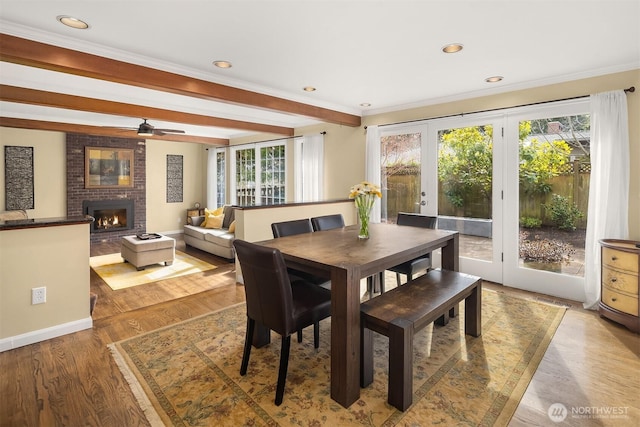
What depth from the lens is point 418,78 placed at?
12.1 ft

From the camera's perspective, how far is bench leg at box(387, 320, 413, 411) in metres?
1.84

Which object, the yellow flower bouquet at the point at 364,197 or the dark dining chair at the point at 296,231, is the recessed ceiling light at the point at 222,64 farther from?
the yellow flower bouquet at the point at 364,197

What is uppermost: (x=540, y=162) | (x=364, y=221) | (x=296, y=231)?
(x=540, y=162)

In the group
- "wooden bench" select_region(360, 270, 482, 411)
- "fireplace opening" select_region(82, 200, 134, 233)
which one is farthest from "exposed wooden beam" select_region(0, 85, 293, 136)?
"wooden bench" select_region(360, 270, 482, 411)

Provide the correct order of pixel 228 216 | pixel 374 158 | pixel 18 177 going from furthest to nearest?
pixel 228 216, pixel 18 177, pixel 374 158

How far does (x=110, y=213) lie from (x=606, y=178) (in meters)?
8.59

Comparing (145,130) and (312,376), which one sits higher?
(145,130)

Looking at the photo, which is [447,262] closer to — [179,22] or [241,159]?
[179,22]

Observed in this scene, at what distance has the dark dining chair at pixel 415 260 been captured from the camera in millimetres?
3263

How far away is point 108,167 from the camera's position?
23.8 feet

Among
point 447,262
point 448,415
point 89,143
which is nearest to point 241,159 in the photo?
point 89,143

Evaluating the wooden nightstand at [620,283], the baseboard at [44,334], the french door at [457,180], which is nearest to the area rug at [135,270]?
the baseboard at [44,334]

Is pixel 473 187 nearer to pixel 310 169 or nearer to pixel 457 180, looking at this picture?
pixel 457 180

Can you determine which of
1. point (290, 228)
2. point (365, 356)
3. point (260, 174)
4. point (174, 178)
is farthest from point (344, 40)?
point (174, 178)
